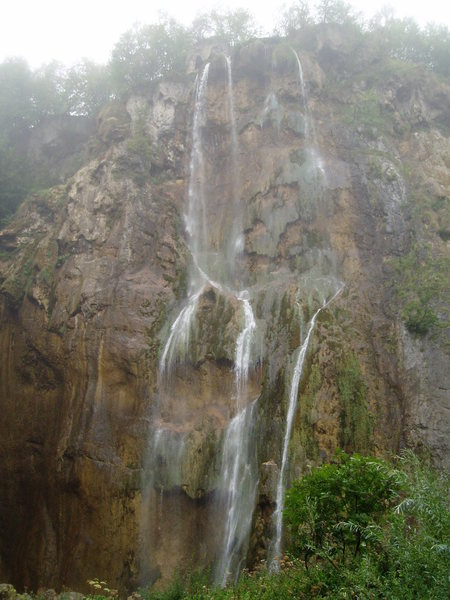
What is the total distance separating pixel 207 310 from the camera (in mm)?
21500

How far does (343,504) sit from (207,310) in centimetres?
1262

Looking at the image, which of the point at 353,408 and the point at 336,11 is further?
the point at 336,11

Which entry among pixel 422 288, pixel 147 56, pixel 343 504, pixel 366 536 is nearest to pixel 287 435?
pixel 343 504

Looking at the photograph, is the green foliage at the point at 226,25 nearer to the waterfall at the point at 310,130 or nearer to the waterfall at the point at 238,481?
the waterfall at the point at 310,130

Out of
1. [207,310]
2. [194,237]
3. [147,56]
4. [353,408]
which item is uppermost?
[147,56]

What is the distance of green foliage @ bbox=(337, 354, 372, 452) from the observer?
16.3 m

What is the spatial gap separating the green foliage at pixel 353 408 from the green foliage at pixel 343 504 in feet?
20.9

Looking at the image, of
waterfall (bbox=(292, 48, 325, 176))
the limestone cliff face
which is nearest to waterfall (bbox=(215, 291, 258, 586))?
the limestone cliff face

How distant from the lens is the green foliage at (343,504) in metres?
9.41

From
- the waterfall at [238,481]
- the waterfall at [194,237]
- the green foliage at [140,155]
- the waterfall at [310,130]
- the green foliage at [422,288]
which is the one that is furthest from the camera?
the green foliage at [140,155]

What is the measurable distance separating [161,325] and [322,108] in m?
16.2

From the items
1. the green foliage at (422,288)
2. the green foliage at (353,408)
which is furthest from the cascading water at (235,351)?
the green foliage at (422,288)

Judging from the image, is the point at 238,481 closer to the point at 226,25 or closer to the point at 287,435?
the point at 287,435

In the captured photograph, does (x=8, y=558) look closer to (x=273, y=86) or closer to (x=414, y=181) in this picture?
(x=414, y=181)
